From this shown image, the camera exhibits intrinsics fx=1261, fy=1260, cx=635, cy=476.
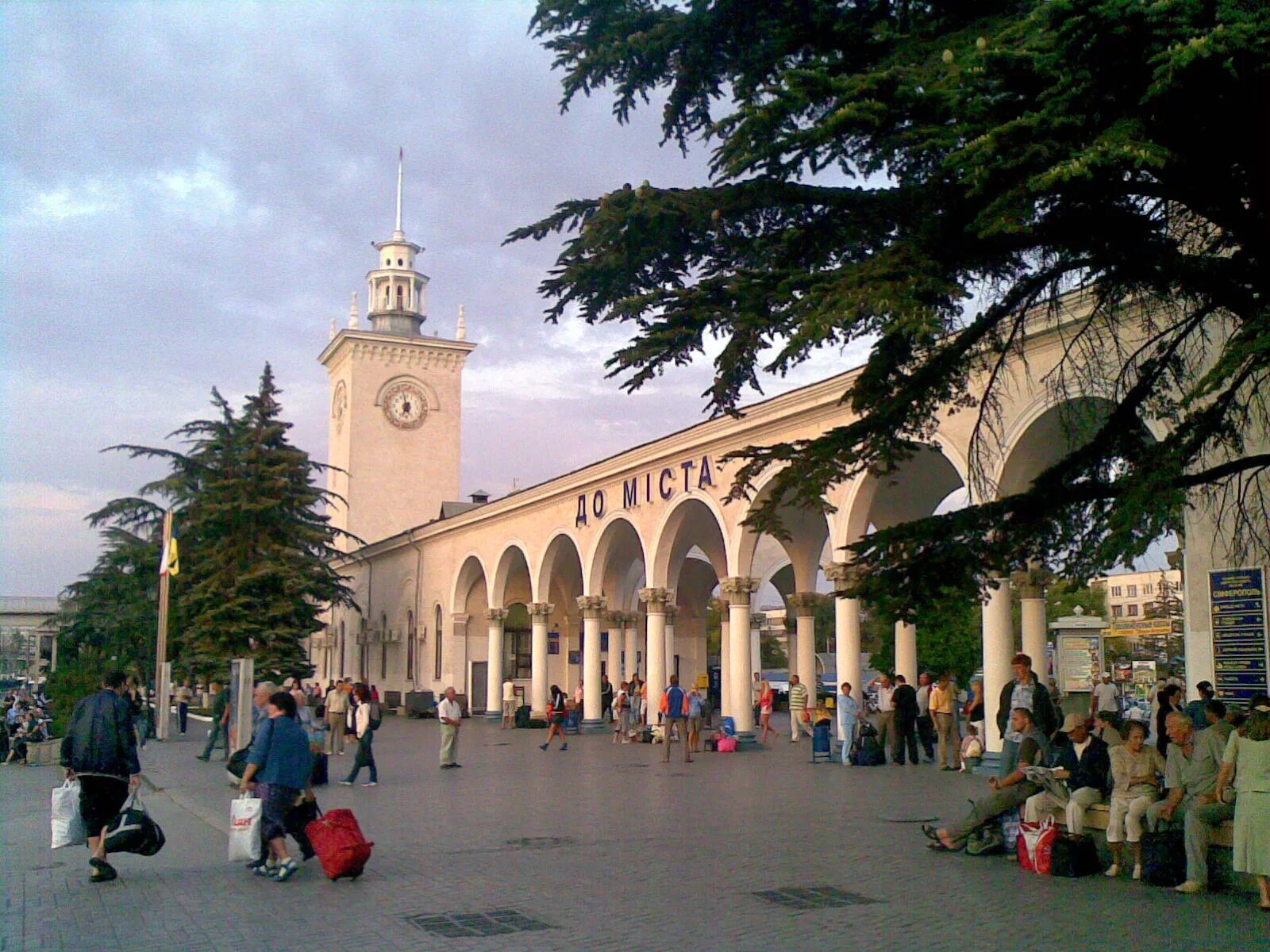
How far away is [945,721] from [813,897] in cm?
1149

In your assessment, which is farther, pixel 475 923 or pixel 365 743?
pixel 365 743

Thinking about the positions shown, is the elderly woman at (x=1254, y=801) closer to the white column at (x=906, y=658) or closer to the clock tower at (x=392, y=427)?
the white column at (x=906, y=658)

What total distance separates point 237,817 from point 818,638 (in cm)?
7004

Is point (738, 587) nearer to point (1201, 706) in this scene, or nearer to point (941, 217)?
point (1201, 706)

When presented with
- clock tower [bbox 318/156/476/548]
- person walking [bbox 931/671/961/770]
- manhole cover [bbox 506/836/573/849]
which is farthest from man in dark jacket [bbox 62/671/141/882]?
clock tower [bbox 318/156/476/548]

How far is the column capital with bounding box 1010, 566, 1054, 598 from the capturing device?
18.7m

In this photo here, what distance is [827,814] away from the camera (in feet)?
45.4

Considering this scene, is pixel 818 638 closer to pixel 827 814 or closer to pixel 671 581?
pixel 671 581

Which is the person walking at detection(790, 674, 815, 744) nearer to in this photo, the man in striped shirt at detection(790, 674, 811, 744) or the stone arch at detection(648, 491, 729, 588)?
the man in striped shirt at detection(790, 674, 811, 744)

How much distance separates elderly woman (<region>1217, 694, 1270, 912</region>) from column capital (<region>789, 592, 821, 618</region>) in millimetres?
18582

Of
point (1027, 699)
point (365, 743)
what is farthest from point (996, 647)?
point (365, 743)

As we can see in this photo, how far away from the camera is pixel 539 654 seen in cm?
3753

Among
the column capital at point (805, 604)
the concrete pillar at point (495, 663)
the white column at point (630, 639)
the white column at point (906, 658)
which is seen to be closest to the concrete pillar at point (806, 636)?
the column capital at point (805, 604)

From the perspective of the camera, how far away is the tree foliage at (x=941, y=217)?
755 centimetres
